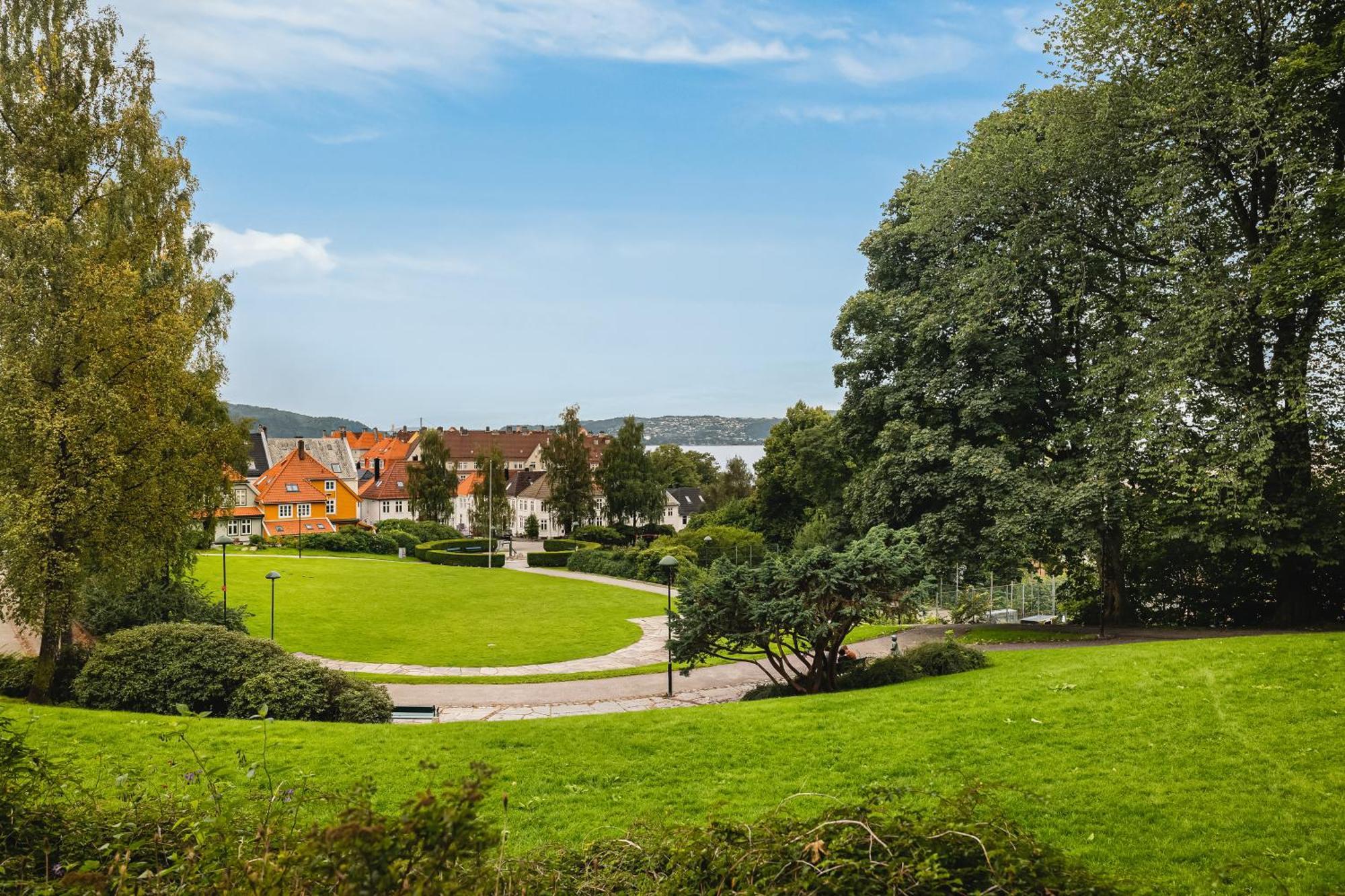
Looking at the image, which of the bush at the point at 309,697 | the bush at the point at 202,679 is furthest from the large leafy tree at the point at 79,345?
the bush at the point at 309,697

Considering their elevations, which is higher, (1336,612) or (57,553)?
(57,553)

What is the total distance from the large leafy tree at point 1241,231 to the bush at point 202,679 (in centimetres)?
1616

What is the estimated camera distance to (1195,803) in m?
6.74

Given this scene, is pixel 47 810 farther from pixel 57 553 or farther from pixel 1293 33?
pixel 1293 33

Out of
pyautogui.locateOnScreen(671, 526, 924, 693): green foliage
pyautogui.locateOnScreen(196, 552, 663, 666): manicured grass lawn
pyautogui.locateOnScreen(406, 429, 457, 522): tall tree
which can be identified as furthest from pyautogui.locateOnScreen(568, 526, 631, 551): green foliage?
pyautogui.locateOnScreen(671, 526, 924, 693): green foliage

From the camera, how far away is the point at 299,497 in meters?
58.1

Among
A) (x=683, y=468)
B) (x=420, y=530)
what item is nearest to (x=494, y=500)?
(x=420, y=530)

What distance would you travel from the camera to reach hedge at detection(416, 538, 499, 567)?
49.0m

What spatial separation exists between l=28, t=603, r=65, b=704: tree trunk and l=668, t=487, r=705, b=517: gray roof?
67.6 metres

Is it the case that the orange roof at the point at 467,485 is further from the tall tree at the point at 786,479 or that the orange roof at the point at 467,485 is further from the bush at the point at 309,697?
the bush at the point at 309,697

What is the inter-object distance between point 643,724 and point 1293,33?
1722 centimetres

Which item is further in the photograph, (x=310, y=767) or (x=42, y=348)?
(x=42, y=348)

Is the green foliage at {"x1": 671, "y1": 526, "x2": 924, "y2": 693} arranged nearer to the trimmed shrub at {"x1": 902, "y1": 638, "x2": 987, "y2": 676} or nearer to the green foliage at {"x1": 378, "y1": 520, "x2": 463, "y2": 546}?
the trimmed shrub at {"x1": 902, "y1": 638, "x2": 987, "y2": 676}

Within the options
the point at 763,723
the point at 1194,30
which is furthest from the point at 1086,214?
the point at 763,723
